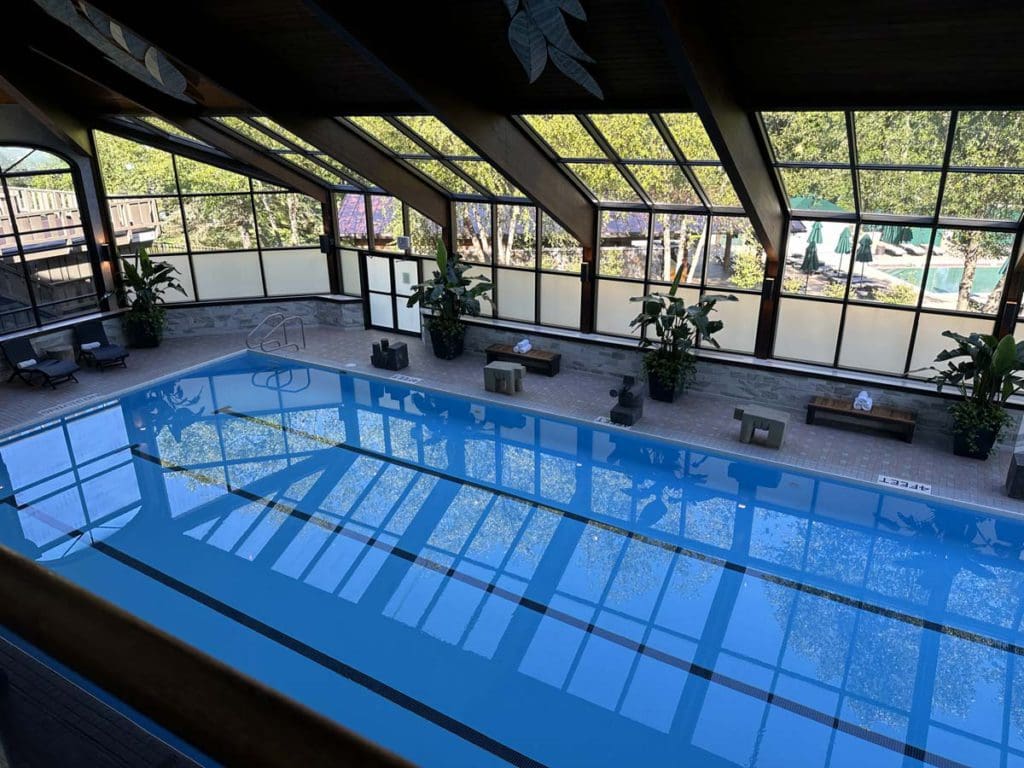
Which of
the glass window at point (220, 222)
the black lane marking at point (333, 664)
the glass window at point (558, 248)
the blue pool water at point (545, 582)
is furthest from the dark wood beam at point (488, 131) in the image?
the glass window at point (220, 222)

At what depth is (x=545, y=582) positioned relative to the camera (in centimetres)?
832

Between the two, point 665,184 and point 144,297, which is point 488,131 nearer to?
point 665,184

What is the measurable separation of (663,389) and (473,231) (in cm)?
573

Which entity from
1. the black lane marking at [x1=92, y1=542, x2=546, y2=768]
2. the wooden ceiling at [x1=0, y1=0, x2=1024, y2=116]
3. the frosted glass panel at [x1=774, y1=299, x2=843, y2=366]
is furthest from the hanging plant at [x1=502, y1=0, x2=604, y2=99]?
the black lane marking at [x1=92, y1=542, x2=546, y2=768]

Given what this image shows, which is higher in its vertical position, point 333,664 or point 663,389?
point 663,389

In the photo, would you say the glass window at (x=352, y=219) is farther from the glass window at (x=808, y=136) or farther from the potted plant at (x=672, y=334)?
the glass window at (x=808, y=136)

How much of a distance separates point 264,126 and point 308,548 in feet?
28.6

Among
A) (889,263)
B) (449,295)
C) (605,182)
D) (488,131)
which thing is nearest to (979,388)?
(889,263)

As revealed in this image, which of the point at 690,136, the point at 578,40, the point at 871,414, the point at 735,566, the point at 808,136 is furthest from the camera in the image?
the point at 871,414

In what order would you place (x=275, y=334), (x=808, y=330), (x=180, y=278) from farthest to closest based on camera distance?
(x=275, y=334), (x=180, y=278), (x=808, y=330)

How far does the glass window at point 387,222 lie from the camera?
1666 cm

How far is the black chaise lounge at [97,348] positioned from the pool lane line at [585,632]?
691 cm

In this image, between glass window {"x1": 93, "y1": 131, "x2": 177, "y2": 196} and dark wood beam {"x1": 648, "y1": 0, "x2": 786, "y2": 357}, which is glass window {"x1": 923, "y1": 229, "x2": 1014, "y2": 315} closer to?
dark wood beam {"x1": 648, "y1": 0, "x2": 786, "y2": 357}

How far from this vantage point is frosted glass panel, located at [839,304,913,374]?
12016 millimetres
